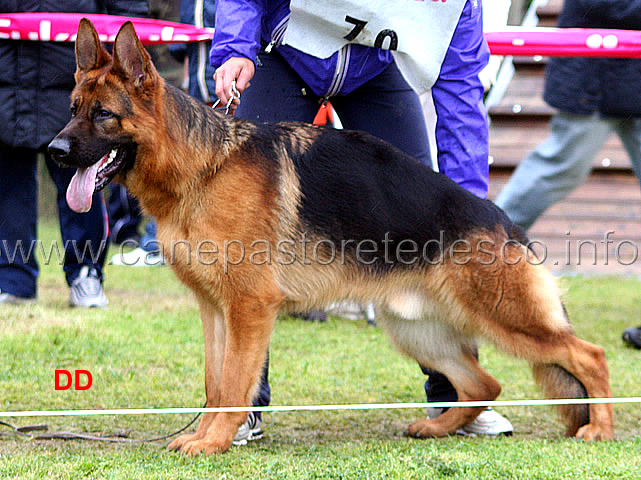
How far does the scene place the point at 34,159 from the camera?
565cm

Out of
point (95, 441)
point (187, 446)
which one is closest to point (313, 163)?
point (187, 446)

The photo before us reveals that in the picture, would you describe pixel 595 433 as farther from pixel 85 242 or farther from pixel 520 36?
pixel 85 242

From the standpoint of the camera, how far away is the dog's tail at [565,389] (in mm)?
3301

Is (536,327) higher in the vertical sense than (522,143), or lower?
higher

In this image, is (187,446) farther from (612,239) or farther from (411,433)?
(612,239)

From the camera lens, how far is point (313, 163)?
3.17 meters

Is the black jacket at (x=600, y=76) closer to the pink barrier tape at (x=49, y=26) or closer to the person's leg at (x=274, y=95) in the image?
the person's leg at (x=274, y=95)

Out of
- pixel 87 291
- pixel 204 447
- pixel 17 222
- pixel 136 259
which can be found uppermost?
pixel 204 447

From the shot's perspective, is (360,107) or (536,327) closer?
(536,327)

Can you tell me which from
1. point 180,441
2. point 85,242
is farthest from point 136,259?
point 180,441

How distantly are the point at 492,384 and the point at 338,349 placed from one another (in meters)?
1.53

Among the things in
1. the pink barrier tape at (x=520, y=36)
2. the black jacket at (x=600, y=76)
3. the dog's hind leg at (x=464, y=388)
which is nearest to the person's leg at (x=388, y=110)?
the dog's hind leg at (x=464, y=388)

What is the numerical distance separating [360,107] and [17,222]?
3115 mm

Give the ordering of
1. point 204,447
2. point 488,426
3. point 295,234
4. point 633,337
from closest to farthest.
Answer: point 204,447 → point 295,234 → point 488,426 → point 633,337
